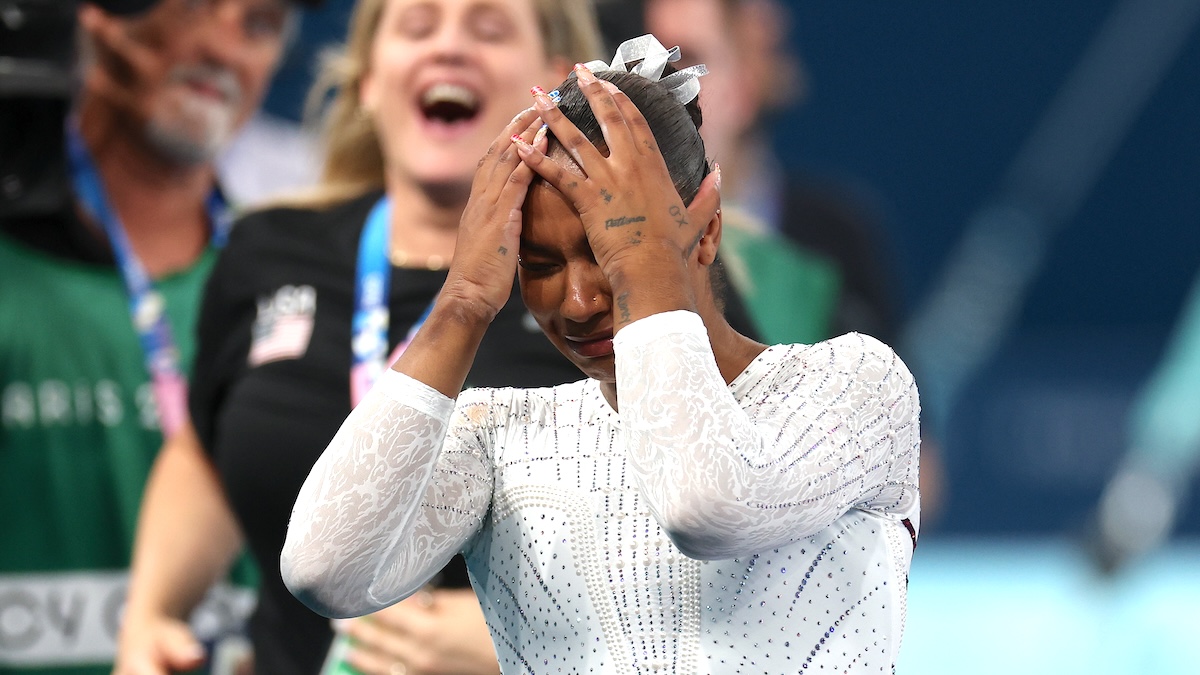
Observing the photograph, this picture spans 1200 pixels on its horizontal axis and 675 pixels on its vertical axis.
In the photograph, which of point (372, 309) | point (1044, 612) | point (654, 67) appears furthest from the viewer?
point (1044, 612)

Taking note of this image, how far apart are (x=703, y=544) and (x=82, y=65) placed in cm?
247

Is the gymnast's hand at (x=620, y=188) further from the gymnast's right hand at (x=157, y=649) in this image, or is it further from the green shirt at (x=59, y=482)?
the green shirt at (x=59, y=482)

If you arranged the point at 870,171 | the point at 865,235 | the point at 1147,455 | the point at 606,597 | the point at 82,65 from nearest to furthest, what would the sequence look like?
the point at 606,597 → the point at 82,65 → the point at 865,235 → the point at 1147,455 → the point at 870,171

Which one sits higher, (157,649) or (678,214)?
(678,214)

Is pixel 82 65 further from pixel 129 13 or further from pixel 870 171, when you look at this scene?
pixel 870 171

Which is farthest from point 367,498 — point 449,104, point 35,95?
point 35,95

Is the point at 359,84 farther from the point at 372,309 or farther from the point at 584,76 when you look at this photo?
the point at 584,76

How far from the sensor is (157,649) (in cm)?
249

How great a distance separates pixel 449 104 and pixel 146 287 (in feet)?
4.32

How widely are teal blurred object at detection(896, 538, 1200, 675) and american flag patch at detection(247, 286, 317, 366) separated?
3.73 meters

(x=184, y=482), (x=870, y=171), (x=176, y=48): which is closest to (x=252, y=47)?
(x=176, y=48)

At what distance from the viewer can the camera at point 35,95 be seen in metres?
3.05

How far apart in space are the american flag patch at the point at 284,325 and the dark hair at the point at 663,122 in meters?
0.96

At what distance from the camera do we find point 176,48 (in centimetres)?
360
